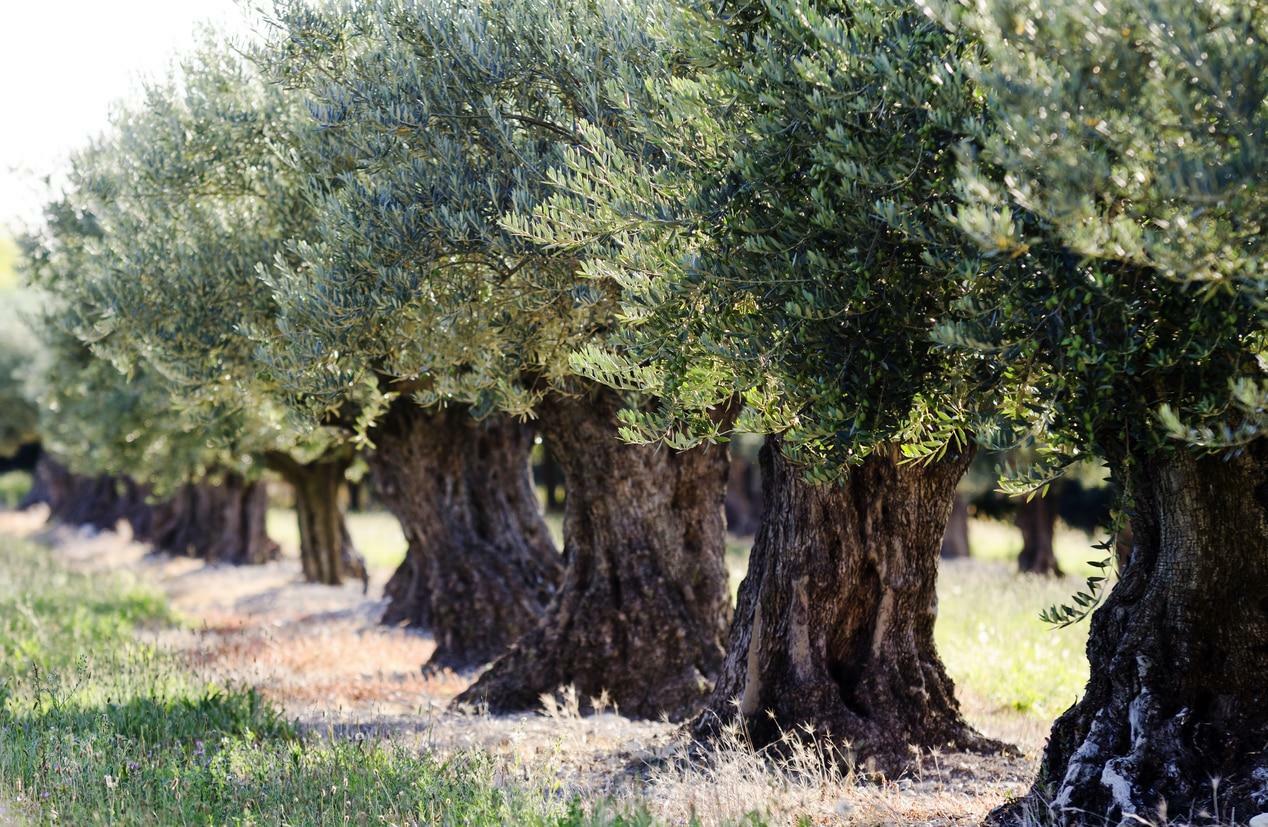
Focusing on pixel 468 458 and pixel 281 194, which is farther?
pixel 468 458

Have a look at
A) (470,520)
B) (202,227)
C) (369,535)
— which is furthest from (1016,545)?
(202,227)

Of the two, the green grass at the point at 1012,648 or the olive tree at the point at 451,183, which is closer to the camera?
the olive tree at the point at 451,183

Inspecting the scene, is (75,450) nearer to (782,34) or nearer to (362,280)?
(362,280)

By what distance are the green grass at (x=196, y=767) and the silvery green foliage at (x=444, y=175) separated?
3118mm

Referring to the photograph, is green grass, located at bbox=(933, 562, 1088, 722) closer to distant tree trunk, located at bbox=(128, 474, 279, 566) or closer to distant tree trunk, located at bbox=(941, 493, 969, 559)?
distant tree trunk, located at bbox=(941, 493, 969, 559)

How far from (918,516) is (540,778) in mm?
3911

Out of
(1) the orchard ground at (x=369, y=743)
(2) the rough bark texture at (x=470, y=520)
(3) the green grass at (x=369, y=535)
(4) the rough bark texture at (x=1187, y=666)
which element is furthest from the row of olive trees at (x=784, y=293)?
(3) the green grass at (x=369, y=535)

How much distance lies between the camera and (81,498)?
5778 cm

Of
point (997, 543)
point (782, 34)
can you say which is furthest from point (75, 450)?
point (997, 543)

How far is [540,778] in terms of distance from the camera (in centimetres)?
886

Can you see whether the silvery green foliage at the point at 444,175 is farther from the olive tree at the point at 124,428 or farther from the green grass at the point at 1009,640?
the green grass at the point at 1009,640

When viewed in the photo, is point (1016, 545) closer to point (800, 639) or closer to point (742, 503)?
point (742, 503)

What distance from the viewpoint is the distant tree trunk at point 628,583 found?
13484 millimetres

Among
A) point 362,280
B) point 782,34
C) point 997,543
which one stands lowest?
point 997,543
